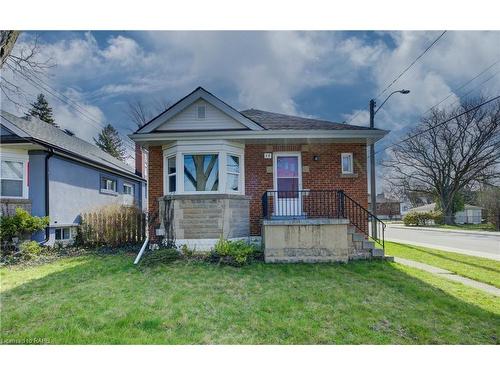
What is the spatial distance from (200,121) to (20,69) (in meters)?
3.82

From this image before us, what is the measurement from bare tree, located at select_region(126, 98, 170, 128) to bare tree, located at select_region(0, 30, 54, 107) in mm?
1658

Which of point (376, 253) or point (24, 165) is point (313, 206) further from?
point (24, 165)

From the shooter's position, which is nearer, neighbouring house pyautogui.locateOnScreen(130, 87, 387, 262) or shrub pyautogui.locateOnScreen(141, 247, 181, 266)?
shrub pyautogui.locateOnScreen(141, 247, 181, 266)

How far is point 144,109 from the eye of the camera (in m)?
7.29

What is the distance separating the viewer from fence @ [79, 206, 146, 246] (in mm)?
9078

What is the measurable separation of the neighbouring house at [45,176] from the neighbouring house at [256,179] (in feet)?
11.6

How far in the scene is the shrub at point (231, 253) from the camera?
252 inches

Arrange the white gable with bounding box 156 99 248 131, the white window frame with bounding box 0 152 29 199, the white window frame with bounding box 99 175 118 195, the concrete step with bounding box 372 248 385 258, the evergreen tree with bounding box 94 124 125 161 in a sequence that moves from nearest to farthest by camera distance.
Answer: the concrete step with bounding box 372 248 385 258 → the white gable with bounding box 156 99 248 131 → the evergreen tree with bounding box 94 124 125 161 → the white window frame with bounding box 0 152 29 199 → the white window frame with bounding box 99 175 118 195

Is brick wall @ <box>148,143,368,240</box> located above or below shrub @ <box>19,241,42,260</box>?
above

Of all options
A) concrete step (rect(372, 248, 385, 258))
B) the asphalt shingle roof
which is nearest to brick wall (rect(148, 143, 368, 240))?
the asphalt shingle roof

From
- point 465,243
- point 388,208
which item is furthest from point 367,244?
point 388,208

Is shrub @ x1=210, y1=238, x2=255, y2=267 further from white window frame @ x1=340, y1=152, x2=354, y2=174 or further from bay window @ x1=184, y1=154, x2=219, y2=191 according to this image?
white window frame @ x1=340, y1=152, x2=354, y2=174

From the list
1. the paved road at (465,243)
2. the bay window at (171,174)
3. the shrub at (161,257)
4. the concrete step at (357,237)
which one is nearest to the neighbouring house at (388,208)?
the paved road at (465,243)

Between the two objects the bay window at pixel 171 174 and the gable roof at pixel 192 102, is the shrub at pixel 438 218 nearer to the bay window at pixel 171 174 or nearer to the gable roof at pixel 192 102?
the gable roof at pixel 192 102
